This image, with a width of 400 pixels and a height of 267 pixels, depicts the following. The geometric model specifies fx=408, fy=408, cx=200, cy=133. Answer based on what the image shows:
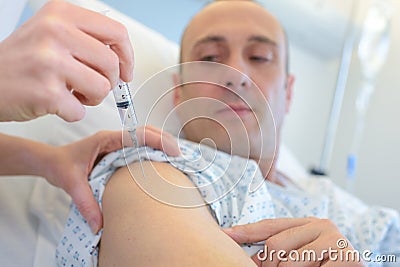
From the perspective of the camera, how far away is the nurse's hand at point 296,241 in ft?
2.05

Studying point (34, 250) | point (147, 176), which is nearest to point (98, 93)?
point (147, 176)

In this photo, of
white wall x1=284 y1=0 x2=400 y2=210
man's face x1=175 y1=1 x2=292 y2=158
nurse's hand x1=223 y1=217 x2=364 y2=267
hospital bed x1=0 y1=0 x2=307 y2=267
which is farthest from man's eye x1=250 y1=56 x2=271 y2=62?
white wall x1=284 y1=0 x2=400 y2=210

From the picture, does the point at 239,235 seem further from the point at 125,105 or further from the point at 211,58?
the point at 211,58

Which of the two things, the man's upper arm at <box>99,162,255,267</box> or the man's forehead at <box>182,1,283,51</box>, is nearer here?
the man's upper arm at <box>99,162,255,267</box>

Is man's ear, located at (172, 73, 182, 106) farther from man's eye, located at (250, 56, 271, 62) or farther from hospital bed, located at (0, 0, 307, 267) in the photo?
man's eye, located at (250, 56, 271, 62)

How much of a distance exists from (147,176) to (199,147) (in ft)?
0.60

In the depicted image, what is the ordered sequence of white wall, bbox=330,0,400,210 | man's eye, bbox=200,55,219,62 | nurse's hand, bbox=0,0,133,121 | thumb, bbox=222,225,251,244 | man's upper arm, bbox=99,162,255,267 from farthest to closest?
white wall, bbox=330,0,400,210, man's eye, bbox=200,55,219,62, thumb, bbox=222,225,251,244, man's upper arm, bbox=99,162,255,267, nurse's hand, bbox=0,0,133,121

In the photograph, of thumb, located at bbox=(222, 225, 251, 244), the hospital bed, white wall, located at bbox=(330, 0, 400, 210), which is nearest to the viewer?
thumb, located at bbox=(222, 225, 251, 244)

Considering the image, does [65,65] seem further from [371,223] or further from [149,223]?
[371,223]

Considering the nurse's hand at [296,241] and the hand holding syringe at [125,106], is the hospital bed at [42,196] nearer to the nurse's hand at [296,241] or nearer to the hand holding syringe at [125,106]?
the hand holding syringe at [125,106]

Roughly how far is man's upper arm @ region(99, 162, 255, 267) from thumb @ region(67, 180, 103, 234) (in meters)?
0.03

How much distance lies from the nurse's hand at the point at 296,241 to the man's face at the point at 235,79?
6.6 inches

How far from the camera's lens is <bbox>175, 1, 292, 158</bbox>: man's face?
73 centimetres

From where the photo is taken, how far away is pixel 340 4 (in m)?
2.21
